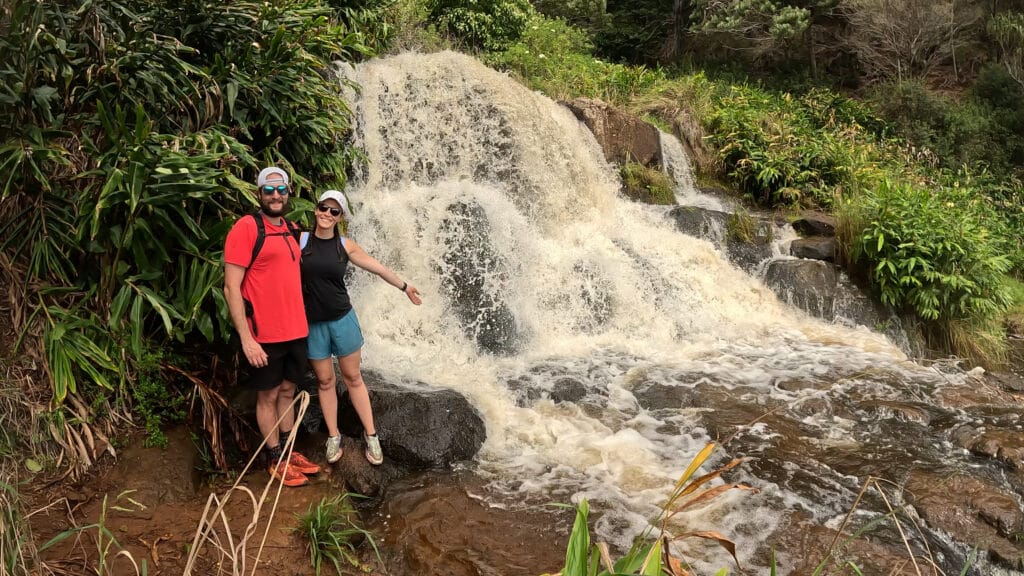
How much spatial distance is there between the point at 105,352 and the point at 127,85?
1762mm

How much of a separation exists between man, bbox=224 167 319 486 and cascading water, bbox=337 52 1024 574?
5.40 feet

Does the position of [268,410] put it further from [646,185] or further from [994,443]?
[646,185]

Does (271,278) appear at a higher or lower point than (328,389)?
higher

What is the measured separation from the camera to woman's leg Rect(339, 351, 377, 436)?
3900mm

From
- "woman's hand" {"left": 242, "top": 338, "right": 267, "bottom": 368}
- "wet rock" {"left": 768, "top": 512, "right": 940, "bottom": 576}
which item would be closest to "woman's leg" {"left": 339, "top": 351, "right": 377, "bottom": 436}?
"woman's hand" {"left": 242, "top": 338, "right": 267, "bottom": 368}

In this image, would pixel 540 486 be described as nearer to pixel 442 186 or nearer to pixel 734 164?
pixel 442 186

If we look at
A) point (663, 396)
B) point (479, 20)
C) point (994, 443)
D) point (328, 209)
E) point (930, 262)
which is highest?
point (479, 20)

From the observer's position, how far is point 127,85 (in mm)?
4125

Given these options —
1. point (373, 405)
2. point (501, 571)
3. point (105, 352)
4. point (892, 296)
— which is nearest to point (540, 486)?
point (501, 571)

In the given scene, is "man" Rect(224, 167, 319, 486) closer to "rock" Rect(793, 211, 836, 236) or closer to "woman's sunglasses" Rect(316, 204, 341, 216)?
"woman's sunglasses" Rect(316, 204, 341, 216)

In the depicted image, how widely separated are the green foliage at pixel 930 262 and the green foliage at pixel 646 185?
9.89 feet

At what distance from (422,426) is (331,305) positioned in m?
→ 1.30

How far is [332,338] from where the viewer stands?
3.78 meters

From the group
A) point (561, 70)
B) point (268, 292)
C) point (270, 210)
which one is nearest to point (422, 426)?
point (268, 292)
